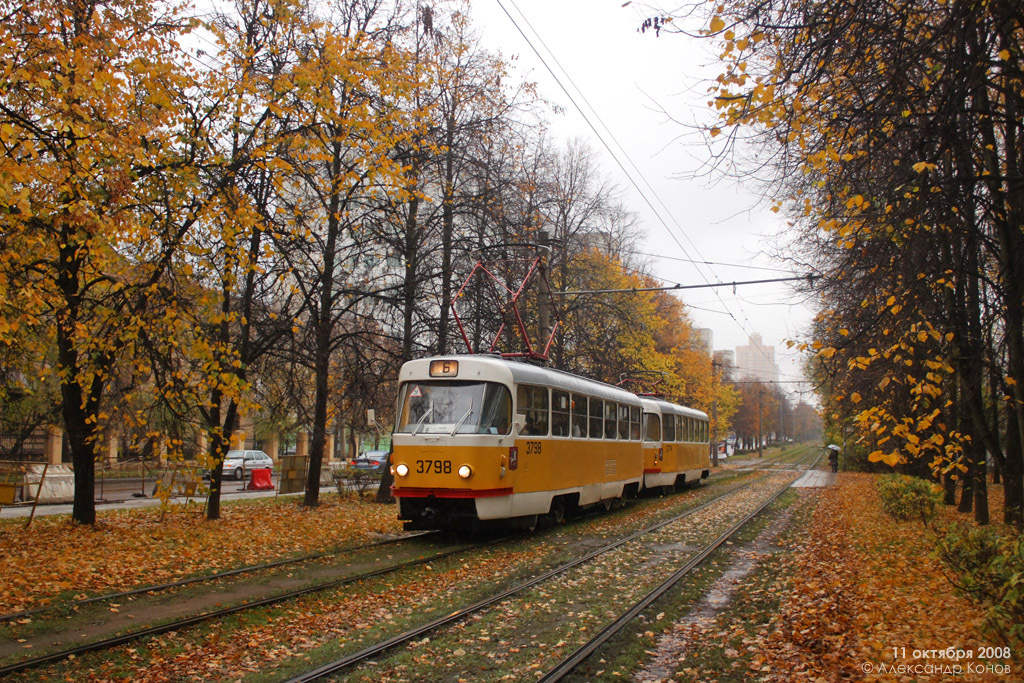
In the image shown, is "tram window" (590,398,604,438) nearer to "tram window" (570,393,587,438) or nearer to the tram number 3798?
"tram window" (570,393,587,438)

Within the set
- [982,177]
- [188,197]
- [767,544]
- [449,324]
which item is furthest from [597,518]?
[982,177]

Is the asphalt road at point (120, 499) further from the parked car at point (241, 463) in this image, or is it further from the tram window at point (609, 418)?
the tram window at point (609, 418)

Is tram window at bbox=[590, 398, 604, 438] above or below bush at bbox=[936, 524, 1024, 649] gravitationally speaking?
above

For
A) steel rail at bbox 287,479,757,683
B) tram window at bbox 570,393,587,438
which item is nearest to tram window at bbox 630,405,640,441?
tram window at bbox 570,393,587,438

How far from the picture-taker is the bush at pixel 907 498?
1416 cm

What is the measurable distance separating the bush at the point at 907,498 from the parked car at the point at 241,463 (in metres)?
26.8

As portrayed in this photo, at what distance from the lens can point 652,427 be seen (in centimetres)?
2273

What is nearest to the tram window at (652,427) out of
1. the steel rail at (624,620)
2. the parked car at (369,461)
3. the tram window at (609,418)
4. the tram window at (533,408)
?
the tram window at (609,418)

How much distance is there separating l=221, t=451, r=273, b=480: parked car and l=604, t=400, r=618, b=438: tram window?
2149 cm

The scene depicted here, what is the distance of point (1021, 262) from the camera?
25.1ft

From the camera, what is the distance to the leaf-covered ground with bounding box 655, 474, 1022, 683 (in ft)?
18.6

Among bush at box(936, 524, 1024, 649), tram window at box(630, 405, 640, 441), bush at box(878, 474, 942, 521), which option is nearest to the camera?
bush at box(936, 524, 1024, 649)

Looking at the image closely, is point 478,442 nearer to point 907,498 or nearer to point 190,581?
point 190,581

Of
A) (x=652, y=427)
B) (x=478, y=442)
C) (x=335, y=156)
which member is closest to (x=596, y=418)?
(x=478, y=442)
